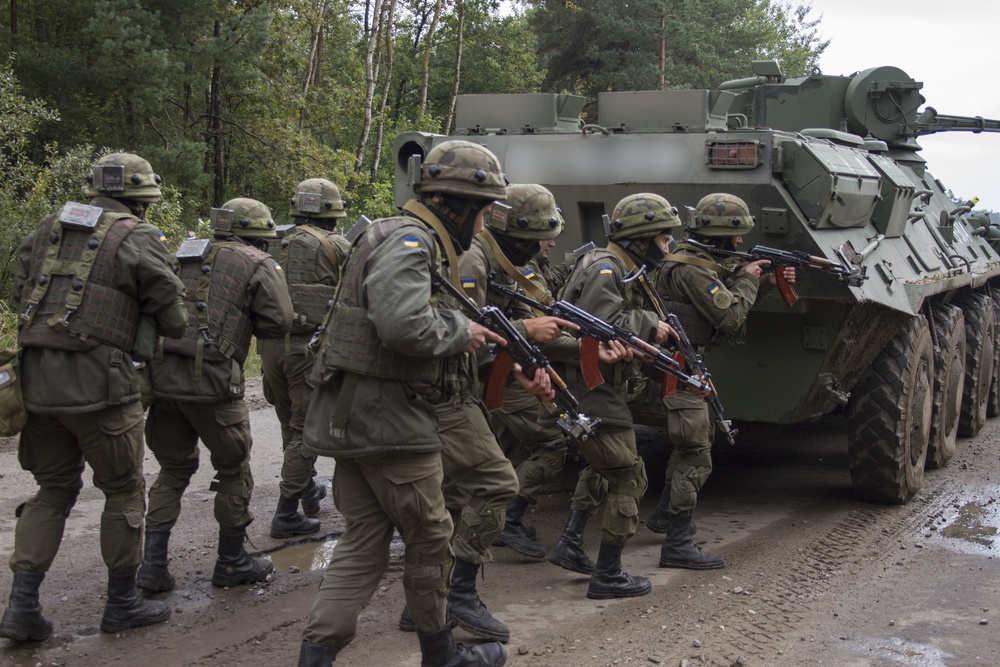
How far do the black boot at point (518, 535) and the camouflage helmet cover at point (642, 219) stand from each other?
1609mm

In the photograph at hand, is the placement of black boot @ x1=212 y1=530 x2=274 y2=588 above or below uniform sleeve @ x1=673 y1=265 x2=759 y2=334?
below

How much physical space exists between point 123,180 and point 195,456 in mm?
1415

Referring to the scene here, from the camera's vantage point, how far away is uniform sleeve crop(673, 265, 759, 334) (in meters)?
5.77

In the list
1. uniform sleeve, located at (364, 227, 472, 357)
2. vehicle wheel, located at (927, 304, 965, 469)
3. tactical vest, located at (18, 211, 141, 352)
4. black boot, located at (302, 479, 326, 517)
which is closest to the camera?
uniform sleeve, located at (364, 227, 472, 357)

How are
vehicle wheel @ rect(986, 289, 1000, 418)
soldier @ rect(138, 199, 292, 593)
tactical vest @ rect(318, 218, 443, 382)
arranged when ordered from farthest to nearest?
vehicle wheel @ rect(986, 289, 1000, 418), soldier @ rect(138, 199, 292, 593), tactical vest @ rect(318, 218, 443, 382)

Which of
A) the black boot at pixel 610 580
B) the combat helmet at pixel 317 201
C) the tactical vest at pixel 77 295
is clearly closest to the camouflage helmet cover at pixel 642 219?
the black boot at pixel 610 580

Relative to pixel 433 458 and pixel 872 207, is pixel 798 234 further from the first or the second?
pixel 433 458

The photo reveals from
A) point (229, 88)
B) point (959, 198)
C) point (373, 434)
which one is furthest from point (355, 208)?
point (373, 434)

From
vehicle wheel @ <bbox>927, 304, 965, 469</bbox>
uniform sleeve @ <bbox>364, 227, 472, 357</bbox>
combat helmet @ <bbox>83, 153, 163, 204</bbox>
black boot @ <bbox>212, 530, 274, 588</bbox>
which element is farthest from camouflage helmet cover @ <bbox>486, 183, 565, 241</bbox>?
vehicle wheel @ <bbox>927, 304, 965, 469</bbox>

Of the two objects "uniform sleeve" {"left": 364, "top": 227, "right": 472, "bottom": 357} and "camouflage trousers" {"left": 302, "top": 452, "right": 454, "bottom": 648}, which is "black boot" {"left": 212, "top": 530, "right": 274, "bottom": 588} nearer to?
"camouflage trousers" {"left": 302, "top": 452, "right": 454, "bottom": 648}

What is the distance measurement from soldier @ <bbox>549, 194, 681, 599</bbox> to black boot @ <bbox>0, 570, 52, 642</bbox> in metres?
2.36

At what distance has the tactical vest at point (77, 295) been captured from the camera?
14.5ft

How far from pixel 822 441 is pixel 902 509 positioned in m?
2.35

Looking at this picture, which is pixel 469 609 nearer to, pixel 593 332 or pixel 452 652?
pixel 452 652
